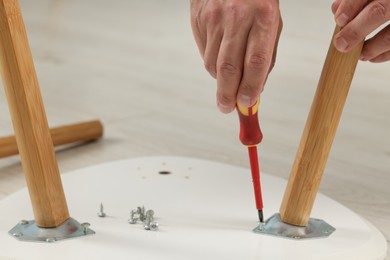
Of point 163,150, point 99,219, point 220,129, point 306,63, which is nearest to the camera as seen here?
point 99,219

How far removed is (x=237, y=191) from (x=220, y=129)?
41 cm

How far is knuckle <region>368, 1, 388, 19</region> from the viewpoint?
0.90 m

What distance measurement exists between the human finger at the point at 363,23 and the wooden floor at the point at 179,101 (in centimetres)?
31

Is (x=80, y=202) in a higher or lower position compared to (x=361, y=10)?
lower

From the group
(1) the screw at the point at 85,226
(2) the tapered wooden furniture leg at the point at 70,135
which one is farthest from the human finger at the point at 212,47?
(2) the tapered wooden furniture leg at the point at 70,135

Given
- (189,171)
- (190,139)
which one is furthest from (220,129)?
(189,171)

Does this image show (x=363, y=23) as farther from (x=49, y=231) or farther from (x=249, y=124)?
(x=49, y=231)

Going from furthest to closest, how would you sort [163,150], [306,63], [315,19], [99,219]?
[315,19]
[306,63]
[163,150]
[99,219]

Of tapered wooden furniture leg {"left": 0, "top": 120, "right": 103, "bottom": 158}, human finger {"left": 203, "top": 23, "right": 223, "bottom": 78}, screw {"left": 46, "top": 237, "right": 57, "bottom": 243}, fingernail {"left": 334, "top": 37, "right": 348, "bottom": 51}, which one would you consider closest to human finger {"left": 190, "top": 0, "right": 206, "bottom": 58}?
human finger {"left": 203, "top": 23, "right": 223, "bottom": 78}

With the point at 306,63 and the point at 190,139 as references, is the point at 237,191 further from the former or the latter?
the point at 306,63

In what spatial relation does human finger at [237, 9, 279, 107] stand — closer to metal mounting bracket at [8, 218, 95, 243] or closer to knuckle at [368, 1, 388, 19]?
knuckle at [368, 1, 388, 19]

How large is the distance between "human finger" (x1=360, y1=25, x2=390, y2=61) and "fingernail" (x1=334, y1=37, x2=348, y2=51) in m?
0.06

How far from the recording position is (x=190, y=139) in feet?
4.97

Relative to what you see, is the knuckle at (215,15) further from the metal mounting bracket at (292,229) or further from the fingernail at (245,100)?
the metal mounting bracket at (292,229)
